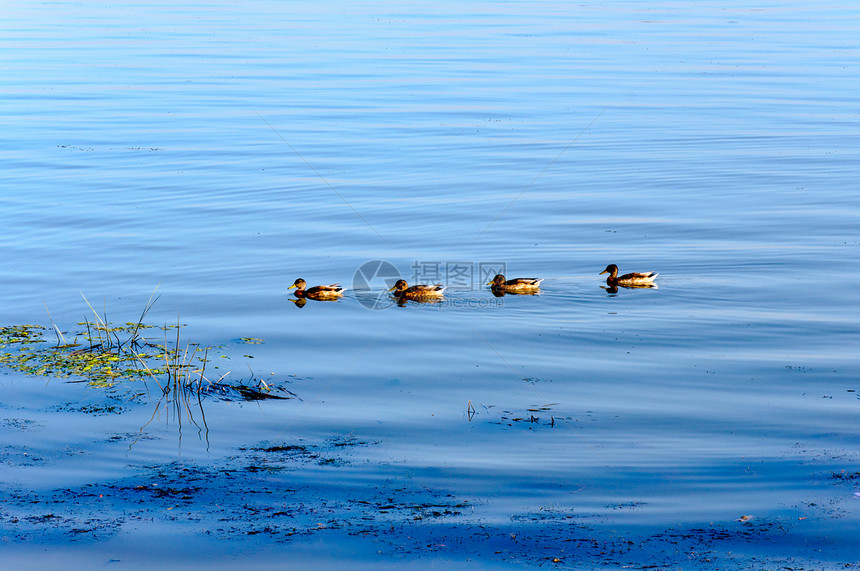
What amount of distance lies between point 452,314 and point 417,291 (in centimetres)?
80

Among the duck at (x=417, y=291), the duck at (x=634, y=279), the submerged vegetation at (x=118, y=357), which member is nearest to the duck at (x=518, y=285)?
the duck at (x=417, y=291)

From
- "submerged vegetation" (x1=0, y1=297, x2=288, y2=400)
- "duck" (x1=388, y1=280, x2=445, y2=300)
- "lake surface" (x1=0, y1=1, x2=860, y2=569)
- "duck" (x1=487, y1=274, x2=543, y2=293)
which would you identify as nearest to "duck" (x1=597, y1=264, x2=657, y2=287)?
"lake surface" (x1=0, y1=1, x2=860, y2=569)

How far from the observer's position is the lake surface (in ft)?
23.2

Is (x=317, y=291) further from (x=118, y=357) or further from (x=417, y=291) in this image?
(x=118, y=357)

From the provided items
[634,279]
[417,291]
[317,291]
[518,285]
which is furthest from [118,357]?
[634,279]

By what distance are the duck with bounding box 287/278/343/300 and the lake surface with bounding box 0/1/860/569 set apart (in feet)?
0.78

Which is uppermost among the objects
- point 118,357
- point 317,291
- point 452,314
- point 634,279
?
point 634,279

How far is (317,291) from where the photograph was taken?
13.5 m

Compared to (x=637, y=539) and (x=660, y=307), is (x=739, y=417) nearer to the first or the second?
(x=637, y=539)

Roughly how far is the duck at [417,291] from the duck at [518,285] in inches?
36.0

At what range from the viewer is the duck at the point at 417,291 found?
13539 millimetres

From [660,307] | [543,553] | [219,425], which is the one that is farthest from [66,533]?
[660,307]

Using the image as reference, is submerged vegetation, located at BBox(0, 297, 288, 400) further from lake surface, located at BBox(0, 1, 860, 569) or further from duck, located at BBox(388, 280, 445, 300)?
duck, located at BBox(388, 280, 445, 300)

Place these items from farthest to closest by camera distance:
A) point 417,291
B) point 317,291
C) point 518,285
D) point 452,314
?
point 417,291 → point 317,291 → point 518,285 → point 452,314
